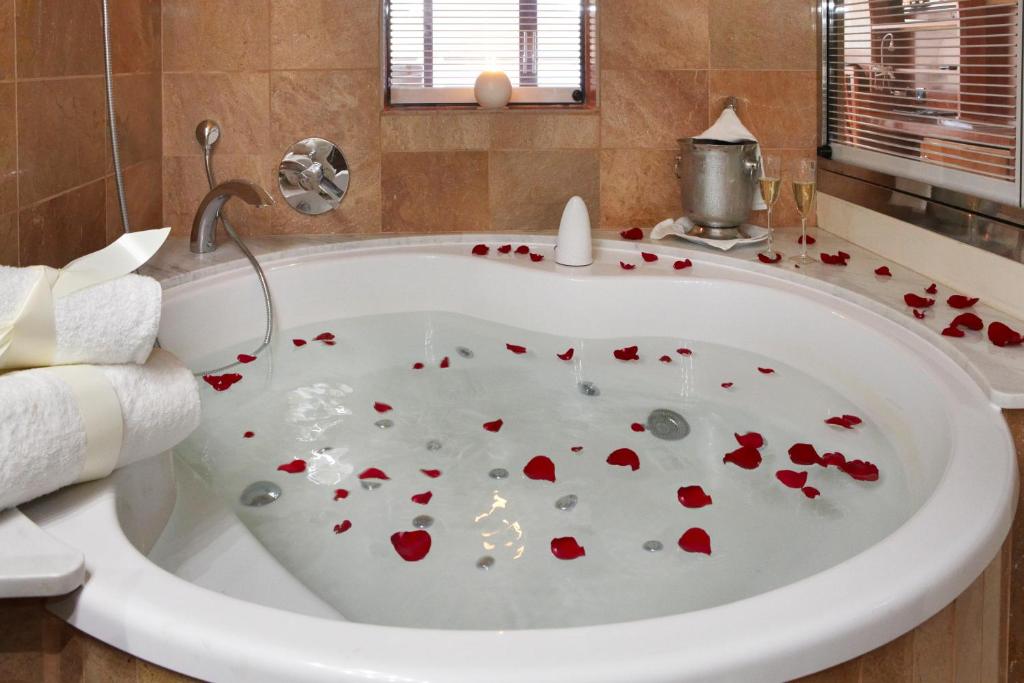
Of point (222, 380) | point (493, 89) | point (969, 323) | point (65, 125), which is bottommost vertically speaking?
point (222, 380)

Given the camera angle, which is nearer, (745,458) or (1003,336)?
(745,458)

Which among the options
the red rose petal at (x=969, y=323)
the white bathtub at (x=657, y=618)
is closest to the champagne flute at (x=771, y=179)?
the white bathtub at (x=657, y=618)

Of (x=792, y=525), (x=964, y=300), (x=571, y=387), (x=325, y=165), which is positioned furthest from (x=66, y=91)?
(x=964, y=300)

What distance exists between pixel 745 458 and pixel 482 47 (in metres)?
1.90

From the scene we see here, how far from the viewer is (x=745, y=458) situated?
1690 mm

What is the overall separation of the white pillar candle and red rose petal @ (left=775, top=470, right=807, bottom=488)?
1723 mm

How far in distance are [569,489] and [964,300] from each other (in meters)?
1.02

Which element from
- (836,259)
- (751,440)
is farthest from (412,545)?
(836,259)

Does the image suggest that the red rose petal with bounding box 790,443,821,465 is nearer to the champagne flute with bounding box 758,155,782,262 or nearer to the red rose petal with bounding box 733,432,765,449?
the red rose petal with bounding box 733,432,765,449

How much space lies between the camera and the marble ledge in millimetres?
1712

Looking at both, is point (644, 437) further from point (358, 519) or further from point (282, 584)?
point (282, 584)

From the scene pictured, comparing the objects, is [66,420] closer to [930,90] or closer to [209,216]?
[209,216]

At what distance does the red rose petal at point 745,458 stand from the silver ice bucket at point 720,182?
123 cm

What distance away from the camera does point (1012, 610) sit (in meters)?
1.41
